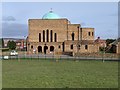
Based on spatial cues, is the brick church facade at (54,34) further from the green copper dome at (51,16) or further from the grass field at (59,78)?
the grass field at (59,78)

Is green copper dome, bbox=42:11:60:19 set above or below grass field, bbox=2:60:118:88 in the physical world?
above

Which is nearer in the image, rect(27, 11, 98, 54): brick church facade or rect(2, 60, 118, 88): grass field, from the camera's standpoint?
rect(2, 60, 118, 88): grass field

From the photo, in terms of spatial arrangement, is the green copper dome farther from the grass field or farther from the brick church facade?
the grass field

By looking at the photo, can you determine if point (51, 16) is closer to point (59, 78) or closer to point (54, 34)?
point (54, 34)

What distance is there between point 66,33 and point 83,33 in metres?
5.24

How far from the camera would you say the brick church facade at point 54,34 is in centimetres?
8862

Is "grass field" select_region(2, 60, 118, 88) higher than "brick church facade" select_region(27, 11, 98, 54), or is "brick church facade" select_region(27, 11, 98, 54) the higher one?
"brick church facade" select_region(27, 11, 98, 54)

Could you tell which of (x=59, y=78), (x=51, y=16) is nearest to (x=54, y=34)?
(x=51, y=16)

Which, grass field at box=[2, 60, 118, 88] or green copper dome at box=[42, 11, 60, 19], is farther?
green copper dome at box=[42, 11, 60, 19]

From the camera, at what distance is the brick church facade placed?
8862cm

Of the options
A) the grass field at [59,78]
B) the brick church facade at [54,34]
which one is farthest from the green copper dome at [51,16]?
the grass field at [59,78]

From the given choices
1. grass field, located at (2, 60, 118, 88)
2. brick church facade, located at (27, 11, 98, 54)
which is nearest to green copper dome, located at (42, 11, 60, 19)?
brick church facade, located at (27, 11, 98, 54)

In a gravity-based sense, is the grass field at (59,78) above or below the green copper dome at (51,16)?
below

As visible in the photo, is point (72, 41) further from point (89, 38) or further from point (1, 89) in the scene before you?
point (1, 89)
